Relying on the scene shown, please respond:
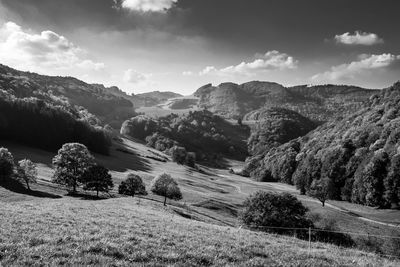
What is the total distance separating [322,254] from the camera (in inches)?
778

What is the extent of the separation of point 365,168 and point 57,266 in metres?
156

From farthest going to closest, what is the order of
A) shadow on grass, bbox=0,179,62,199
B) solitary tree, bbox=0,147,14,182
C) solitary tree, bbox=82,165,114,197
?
solitary tree, bbox=82,165,114,197
solitary tree, bbox=0,147,14,182
shadow on grass, bbox=0,179,62,199

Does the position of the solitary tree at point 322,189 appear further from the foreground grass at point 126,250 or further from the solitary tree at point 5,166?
the foreground grass at point 126,250

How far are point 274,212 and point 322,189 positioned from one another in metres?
87.4

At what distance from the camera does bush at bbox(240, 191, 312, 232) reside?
2589 inches

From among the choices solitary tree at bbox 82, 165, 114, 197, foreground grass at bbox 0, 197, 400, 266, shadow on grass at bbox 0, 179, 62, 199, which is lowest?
shadow on grass at bbox 0, 179, 62, 199

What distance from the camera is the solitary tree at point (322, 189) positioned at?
138 meters

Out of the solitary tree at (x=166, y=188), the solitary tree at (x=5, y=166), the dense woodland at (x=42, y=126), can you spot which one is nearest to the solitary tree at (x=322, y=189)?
the solitary tree at (x=166, y=188)

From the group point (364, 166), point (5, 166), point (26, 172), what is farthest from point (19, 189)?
point (364, 166)

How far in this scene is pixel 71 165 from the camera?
9094cm

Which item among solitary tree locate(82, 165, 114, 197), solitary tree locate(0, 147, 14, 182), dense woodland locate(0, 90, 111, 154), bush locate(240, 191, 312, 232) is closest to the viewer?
bush locate(240, 191, 312, 232)

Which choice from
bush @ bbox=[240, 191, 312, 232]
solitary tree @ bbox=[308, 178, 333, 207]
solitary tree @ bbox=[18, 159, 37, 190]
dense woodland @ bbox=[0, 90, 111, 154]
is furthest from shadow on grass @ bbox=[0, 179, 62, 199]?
solitary tree @ bbox=[308, 178, 333, 207]

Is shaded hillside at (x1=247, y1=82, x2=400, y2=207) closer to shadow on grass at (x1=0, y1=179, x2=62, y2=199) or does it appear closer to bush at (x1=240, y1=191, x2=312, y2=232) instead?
bush at (x1=240, y1=191, x2=312, y2=232)

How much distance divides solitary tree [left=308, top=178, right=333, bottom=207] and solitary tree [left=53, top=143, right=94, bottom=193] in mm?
90553
